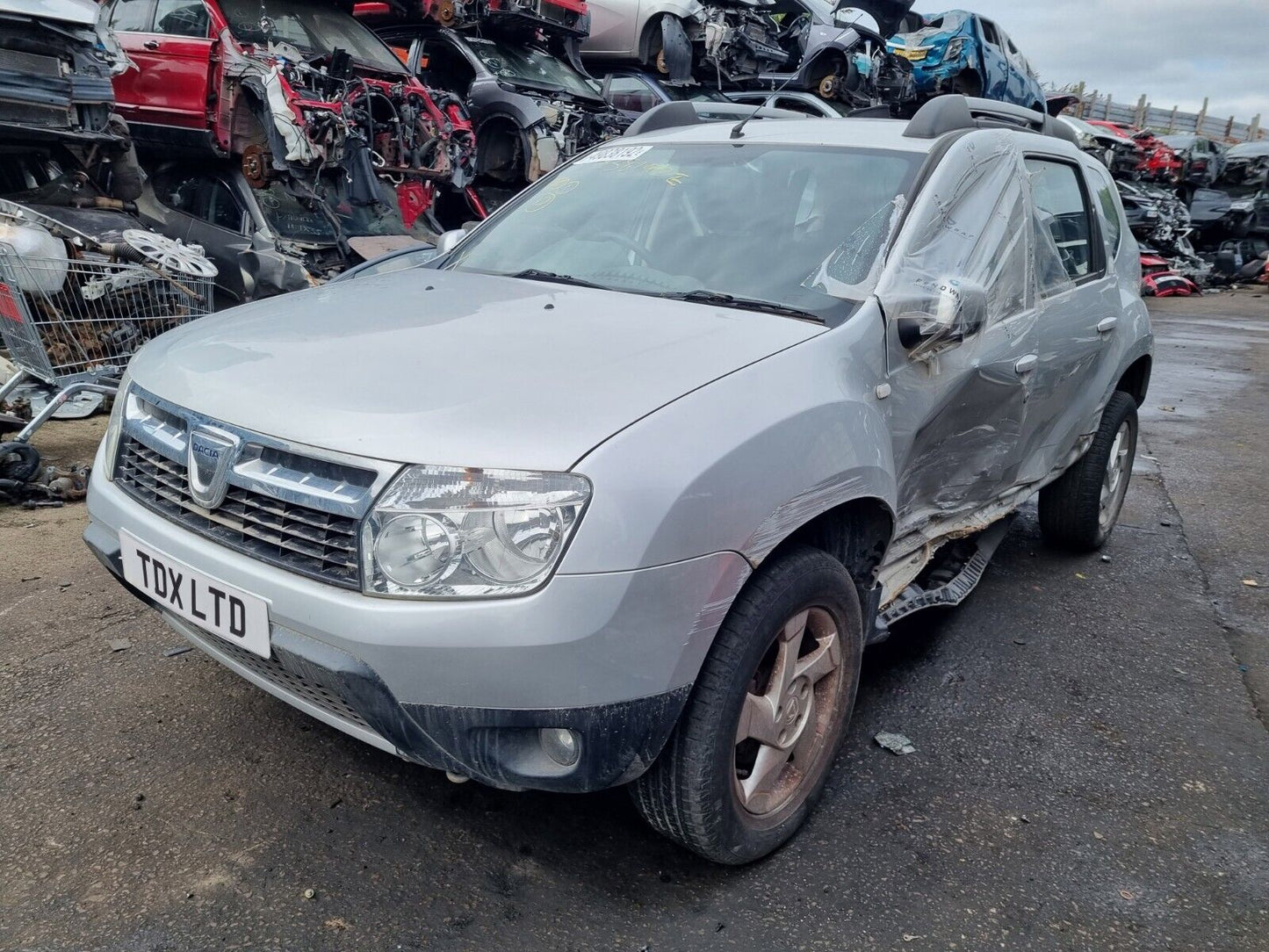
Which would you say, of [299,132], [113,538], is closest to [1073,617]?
[113,538]

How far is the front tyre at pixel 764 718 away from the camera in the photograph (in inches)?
76.7

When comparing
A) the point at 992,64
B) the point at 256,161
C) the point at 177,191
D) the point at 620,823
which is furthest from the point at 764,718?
A: the point at 992,64

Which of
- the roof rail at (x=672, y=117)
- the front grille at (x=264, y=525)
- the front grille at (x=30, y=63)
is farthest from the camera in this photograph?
the front grille at (x=30, y=63)

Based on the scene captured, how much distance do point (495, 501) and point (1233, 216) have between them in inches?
846

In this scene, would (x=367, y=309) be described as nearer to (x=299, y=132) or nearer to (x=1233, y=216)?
(x=299, y=132)

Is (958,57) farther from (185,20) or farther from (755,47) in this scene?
(185,20)

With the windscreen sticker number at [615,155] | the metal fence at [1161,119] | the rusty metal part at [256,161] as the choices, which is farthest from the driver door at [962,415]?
the metal fence at [1161,119]

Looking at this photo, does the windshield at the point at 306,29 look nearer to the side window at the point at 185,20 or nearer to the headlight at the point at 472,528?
Answer: the side window at the point at 185,20

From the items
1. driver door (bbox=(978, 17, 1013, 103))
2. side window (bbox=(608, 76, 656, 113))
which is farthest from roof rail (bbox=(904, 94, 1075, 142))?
driver door (bbox=(978, 17, 1013, 103))

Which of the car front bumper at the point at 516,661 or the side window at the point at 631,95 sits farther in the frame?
the side window at the point at 631,95

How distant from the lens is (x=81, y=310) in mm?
4254

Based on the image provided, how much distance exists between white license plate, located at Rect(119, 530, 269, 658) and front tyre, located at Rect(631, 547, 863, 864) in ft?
2.79

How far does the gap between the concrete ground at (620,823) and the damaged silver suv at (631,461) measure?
0.25m

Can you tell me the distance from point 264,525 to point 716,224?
158 centimetres
